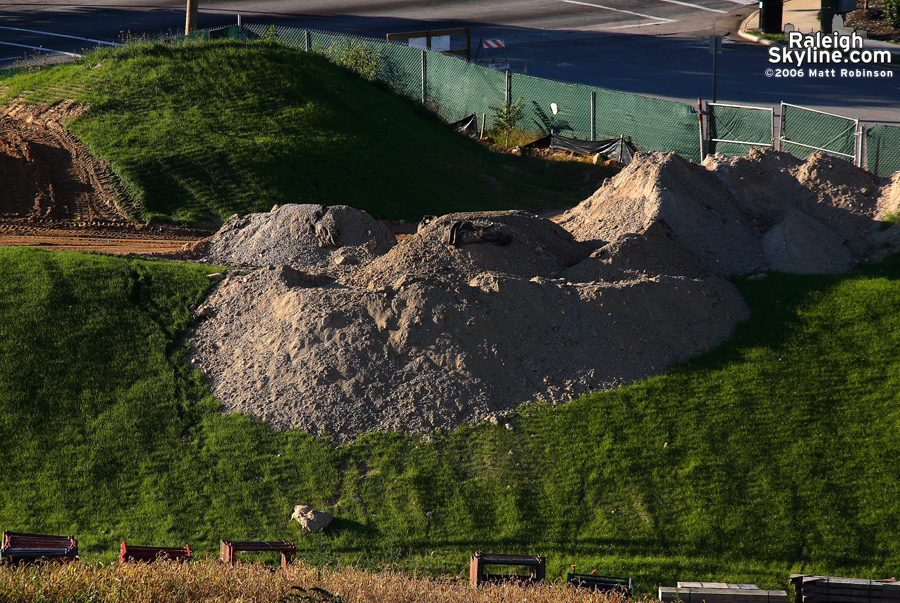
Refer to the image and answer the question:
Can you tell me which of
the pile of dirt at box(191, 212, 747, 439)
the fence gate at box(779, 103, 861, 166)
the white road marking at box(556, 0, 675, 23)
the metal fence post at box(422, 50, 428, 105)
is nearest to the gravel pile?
the pile of dirt at box(191, 212, 747, 439)

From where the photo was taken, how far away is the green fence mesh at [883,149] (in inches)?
755

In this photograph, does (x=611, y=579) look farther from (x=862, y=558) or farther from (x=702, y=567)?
(x=862, y=558)

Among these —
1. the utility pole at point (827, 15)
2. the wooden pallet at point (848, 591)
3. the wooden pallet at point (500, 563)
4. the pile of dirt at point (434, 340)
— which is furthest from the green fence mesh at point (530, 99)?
the wooden pallet at point (500, 563)

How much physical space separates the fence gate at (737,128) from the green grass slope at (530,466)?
9.86 metres

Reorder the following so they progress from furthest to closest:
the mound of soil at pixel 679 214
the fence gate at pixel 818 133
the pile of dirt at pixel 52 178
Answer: the fence gate at pixel 818 133, the pile of dirt at pixel 52 178, the mound of soil at pixel 679 214

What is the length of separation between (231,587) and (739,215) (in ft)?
39.7

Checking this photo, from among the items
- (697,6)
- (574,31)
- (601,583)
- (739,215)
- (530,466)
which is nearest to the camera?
(601,583)

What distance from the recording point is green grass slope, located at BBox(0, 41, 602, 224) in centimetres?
1967

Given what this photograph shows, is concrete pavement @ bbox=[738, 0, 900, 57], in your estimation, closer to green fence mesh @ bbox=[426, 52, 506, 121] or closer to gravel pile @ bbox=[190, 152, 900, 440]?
green fence mesh @ bbox=[426, 52, 506, 121]

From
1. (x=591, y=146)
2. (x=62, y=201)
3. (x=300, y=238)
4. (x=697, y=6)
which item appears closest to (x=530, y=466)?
(x=300, y=238)

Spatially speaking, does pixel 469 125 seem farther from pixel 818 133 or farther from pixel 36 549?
pixel 36 549

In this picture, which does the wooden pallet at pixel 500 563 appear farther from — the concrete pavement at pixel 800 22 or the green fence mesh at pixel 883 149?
the concrete pavement at pixel 800 22

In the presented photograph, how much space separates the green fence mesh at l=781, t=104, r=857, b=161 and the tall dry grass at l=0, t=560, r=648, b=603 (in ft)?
53.0

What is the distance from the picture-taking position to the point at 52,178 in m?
19.1
